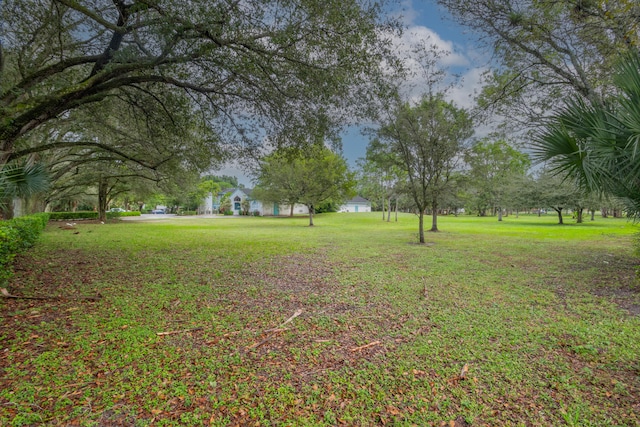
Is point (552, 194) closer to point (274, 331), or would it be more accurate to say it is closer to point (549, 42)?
point (549, 42)

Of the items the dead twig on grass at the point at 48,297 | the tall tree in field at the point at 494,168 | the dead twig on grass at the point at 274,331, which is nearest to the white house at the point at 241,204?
the tall tree in field at the point at 494,168

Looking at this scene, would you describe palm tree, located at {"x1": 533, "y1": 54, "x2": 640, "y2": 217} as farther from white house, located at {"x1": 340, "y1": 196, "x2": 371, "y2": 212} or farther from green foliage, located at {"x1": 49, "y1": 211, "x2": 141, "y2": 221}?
white house, located at {"x1": 340, "y1": 196, "x2": 371, "y2": 212}

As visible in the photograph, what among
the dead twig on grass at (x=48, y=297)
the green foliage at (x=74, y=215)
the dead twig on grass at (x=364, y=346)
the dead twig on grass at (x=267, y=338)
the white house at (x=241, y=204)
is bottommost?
the dead twig on grass at (x=364, y=346)

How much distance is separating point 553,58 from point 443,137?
395 centimetres

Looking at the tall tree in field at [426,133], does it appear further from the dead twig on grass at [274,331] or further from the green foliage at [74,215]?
the green foliage at [74,215]

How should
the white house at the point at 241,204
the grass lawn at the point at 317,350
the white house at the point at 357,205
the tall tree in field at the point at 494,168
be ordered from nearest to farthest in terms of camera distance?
1. the grass lawn at the point at 317,350
2. the tall tree in field at the point at 494,168
3. the white house at the point at 241,204
4. the white house at the point at 357,205

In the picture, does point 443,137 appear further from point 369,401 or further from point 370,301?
point 369,401

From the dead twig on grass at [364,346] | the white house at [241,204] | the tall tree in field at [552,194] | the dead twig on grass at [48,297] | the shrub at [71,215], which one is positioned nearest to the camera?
the dead twig on grass at [364,346]

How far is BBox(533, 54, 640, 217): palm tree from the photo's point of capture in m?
3.33

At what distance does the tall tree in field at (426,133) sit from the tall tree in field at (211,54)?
4.54 m

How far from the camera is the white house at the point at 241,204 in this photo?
45500mm

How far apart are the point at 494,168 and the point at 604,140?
24709mm

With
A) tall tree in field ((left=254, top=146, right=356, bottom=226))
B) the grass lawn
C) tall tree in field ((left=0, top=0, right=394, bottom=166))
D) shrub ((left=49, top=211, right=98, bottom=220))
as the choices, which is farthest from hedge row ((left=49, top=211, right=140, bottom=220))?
the grass lawn

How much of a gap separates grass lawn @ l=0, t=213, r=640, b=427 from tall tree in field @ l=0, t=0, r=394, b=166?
3651 mm
